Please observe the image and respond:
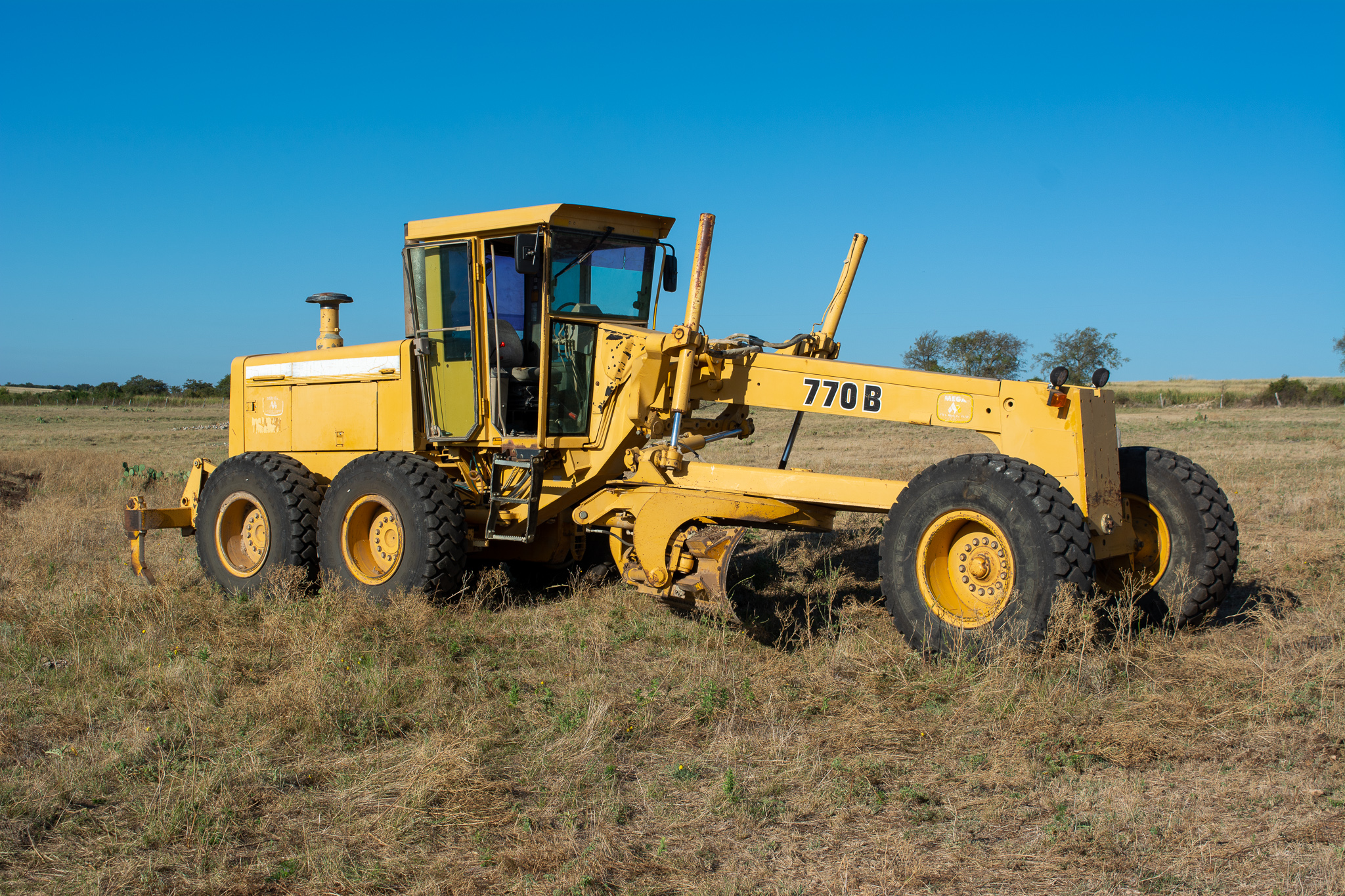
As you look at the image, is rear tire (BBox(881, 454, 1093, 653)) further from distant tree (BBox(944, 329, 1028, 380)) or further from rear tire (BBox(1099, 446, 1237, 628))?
distant tree (BBox(944, 329, 1028, 380))

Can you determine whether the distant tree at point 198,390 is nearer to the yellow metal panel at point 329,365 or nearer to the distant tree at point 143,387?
the distant tree at point 143,387

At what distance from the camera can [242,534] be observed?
883 cm

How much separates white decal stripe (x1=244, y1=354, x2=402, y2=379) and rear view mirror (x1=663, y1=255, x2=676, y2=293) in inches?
90.5

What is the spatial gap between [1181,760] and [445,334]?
5.95m

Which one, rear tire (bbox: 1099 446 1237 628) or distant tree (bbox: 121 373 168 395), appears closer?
rear tire (bbox: 1099 446 1237 628)

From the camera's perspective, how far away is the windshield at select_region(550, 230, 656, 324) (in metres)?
7.58

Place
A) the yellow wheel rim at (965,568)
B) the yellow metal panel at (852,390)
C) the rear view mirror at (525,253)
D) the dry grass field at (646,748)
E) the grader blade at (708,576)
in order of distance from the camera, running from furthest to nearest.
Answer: the rear view mirror at (525,253), the grader blade at (708,576), the yellow metal panel at (852,390), the yellow wheel rim at (965,568), the dry grass field at (646,748)

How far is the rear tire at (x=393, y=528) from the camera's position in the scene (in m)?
7.37

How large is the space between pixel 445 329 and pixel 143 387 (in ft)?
229

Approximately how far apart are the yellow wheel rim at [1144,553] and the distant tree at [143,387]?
70.6 m

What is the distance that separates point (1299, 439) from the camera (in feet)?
69.7

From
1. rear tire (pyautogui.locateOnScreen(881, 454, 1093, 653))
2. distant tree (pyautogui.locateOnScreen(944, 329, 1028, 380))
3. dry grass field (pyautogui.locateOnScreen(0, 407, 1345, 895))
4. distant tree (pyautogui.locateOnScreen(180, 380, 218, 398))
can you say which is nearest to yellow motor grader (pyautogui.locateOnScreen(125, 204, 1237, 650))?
→ rear tire (pyautogui.locateOnScreen(881, 454, 1093, 653))

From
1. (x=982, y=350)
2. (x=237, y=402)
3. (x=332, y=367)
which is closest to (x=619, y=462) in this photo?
(x=332, y=367)

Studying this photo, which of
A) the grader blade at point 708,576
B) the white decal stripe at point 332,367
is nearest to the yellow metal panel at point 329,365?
the white decal stripe at point 332,367
